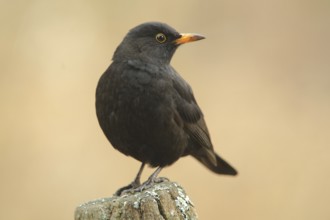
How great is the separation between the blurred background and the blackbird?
229 cm

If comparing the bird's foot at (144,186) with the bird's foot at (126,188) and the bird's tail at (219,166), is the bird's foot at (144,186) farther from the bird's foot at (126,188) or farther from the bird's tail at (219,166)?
the bird's tail at (219,166)

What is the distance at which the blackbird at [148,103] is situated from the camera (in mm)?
6074

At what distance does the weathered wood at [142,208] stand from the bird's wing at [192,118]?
2014mm

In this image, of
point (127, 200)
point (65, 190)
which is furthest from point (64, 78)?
point (127, 200)

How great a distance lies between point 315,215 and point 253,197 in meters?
0.76

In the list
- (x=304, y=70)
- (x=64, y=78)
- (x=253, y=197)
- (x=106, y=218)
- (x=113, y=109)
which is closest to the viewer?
(x=106, y=218)

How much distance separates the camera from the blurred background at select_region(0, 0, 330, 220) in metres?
8.86

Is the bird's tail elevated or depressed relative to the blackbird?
depressed

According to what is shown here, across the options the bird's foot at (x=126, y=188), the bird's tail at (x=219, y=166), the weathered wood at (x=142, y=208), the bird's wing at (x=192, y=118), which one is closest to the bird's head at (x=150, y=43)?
the bird's wing at (x=192, y=118)

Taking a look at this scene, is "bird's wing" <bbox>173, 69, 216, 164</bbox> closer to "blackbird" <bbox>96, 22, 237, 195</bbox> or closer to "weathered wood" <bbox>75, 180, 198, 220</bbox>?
"blackbird" <bbox>96, 22, 237, 195</bbox>

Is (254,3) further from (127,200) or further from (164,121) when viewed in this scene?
(127,200)

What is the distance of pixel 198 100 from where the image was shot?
9484 millimetres

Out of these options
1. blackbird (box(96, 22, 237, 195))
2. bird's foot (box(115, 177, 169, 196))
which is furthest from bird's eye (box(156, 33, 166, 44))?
bird's foot (box(115, 177, 169, 196))

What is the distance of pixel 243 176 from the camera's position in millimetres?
8961
